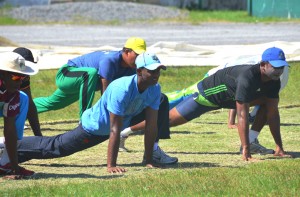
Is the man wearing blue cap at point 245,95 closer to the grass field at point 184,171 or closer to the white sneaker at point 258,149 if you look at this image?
the white sneaker at point 258,149

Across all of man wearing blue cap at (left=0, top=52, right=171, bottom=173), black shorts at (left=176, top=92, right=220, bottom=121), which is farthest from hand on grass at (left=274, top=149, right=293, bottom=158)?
man wearing blue cap at (left=0, top=52, right=171, bottom=173)

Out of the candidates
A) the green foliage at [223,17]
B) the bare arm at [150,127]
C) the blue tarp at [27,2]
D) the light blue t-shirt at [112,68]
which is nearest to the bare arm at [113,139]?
the bare arm at [150,127]

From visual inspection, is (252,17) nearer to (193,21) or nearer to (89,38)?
(193,21)

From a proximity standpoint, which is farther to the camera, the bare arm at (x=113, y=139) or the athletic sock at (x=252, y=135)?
the athletic sock at (x=252, y=135)

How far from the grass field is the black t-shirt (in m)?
0.64

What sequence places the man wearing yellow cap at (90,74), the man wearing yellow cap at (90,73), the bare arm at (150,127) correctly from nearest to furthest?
the bare arm at (150,127) → the man wearing yellow cap at (90,73) → the man wearing yellow cap at (90,74)

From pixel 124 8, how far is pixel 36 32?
1012cm

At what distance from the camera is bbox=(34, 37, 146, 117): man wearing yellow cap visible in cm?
1130

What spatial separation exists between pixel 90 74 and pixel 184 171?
10.6 ft

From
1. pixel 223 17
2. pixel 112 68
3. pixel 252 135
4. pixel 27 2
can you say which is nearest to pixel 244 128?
pixel 252 135

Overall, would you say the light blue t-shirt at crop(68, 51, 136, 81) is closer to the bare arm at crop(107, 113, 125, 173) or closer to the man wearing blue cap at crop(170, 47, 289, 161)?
the man wearing blue cap at crop(170, 47, 289, 161)

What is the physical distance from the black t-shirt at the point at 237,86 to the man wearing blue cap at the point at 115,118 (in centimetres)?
110

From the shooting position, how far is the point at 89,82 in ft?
39.5

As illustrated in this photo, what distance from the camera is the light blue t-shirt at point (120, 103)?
9117 millimetres
